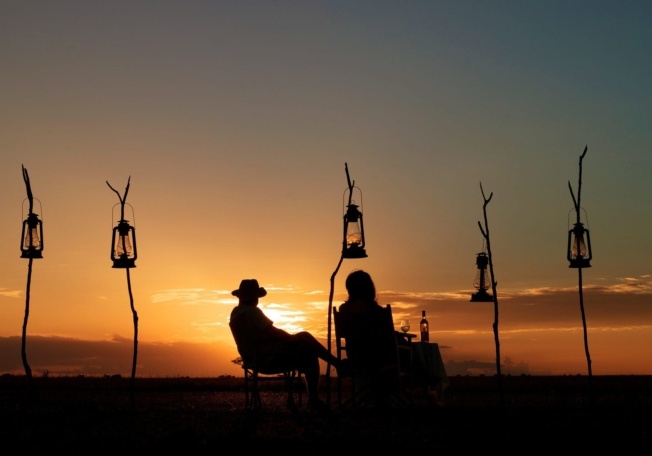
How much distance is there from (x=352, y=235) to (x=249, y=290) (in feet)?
5.28

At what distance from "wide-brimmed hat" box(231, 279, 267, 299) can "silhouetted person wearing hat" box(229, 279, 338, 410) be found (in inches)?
10.2

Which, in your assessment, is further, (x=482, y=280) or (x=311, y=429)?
(x=482, y=280)

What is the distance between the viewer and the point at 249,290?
507 inches

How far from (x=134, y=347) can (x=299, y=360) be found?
298 centimetres

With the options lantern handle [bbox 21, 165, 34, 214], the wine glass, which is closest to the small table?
the wine glass

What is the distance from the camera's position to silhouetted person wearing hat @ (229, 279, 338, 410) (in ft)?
40.5

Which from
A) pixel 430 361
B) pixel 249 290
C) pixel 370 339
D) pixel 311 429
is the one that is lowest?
pixel 311 429

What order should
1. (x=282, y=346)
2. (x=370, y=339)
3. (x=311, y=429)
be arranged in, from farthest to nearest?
1. (x=370, y=339)
2. (x=282, y=346)
3. (x=311, y=429)

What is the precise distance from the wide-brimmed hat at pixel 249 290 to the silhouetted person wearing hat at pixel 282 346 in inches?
10.2

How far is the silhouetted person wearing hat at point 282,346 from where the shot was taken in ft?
40.5

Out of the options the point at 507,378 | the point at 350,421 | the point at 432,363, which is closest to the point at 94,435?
the point at 350,421

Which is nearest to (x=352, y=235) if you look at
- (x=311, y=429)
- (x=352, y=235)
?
(x=352, y=235)

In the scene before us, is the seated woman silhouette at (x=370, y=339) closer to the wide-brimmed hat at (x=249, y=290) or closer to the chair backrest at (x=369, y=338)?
the chair backrest at (x=369, y=338)

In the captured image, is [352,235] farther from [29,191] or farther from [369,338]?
[29,191]
